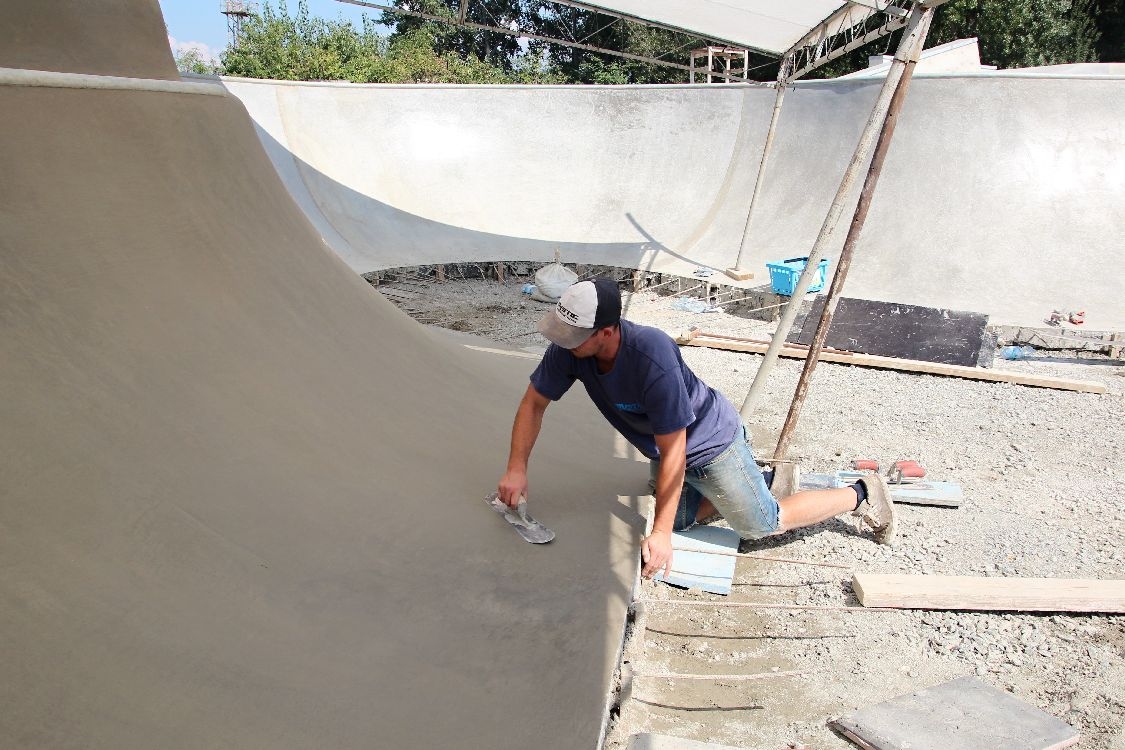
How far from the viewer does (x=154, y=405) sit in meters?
2.11

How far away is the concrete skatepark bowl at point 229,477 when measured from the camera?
5.27 ft

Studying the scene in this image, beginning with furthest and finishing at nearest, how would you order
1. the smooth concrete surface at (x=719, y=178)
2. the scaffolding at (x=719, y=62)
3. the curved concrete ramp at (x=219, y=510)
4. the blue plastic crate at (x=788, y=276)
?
the scaffolding at (x=719, y=62)
the smooth concrete surface at (x=719, y=178)
the blue plastic crate at (x=788, y=276)
the curved concrete ramp at (x=219, y=510)

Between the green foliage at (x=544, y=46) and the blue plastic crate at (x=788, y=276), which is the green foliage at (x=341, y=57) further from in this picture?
the blue plastic crate at (x=788, y=276)

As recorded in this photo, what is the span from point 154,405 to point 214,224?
1.04 metres

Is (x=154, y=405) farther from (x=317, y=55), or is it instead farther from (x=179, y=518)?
(x=317, y=55)

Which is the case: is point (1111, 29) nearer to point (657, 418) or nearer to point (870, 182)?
point (870, 182)

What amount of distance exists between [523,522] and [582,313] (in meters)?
0.95

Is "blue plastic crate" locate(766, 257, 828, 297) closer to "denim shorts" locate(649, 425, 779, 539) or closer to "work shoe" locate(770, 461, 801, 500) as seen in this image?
"work shoe" locate(770, 461, 801, 500)

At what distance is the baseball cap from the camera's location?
7.70 feet

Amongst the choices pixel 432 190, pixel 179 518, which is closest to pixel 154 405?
pixel 179 518

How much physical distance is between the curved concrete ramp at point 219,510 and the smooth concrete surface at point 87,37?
21 centimetres

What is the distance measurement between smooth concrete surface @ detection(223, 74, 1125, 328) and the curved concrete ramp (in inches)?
285

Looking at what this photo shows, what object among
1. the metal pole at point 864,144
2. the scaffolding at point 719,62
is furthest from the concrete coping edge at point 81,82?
the scaffolding at point 719,62

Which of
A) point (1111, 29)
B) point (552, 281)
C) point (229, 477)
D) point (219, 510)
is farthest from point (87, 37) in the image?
point (1111, 29)
